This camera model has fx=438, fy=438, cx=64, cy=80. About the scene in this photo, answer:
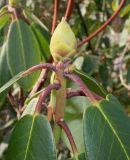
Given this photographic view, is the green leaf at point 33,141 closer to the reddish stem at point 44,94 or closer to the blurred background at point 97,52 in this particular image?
the reddish stem at point 44,94

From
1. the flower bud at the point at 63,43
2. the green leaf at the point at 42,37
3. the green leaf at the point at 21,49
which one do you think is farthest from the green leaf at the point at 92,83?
the green leaf at the point at 42,37

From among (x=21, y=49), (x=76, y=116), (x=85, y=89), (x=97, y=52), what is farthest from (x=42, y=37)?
(x=97, y=52)

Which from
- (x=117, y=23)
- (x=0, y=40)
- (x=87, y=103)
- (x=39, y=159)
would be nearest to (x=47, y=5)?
Answer: (x=117, y=23)

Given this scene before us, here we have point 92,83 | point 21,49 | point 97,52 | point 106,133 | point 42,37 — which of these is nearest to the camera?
point 106,133

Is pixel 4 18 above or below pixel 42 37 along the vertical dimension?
above

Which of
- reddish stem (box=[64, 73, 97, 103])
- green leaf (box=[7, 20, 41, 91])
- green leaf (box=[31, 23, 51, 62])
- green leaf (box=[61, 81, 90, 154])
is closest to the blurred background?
green leaf (box=[31, 23, 51, 62])

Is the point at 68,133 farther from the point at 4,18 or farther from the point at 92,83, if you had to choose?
the point at 4,18

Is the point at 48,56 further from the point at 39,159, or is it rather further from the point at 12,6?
the point at 39,159
